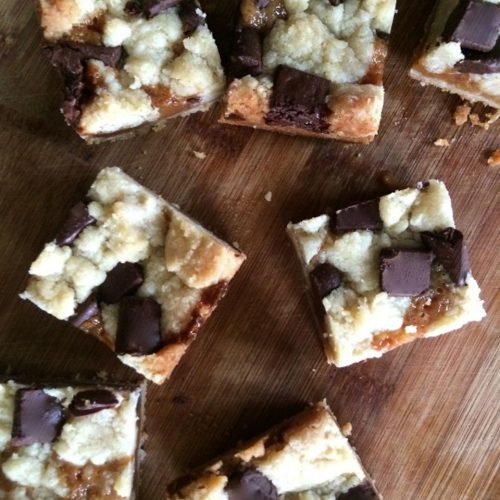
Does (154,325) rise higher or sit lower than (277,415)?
higher

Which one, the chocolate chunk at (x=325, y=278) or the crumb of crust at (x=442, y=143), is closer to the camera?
the chocolate chunk at (x=325, y=278)

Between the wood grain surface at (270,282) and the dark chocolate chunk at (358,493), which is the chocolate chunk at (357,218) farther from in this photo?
the dark chocolate chunk at (358,493)

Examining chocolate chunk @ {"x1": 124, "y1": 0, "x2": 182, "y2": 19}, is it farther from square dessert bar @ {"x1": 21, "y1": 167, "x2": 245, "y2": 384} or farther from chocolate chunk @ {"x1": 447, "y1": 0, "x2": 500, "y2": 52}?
chocolate chunk @ {"x1": 447, "y1": 0, "x2": 500, "y2": 52}

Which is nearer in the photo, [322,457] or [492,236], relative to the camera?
[322,457]

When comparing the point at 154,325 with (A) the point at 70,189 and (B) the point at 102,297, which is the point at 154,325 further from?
(A) the point at 70,189

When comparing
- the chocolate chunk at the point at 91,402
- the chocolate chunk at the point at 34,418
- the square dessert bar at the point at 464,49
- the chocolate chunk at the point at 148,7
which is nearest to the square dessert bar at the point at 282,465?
the chocolate chunk at the point at 91,402

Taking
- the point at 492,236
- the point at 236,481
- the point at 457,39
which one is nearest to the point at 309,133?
the point at 457,39

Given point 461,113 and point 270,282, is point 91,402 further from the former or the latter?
point 461,113
